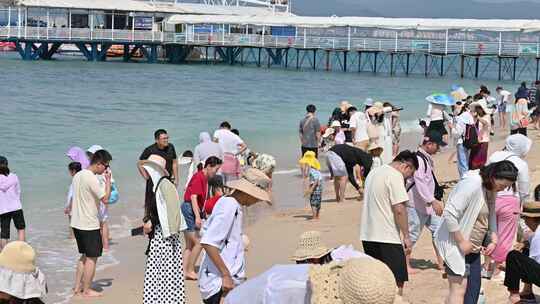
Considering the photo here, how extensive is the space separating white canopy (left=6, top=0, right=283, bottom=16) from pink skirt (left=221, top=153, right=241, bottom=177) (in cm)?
4619

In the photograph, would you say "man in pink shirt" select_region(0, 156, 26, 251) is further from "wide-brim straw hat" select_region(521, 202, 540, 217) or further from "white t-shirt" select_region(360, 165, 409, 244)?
"wide-brim straw hat" select_region(521, 202, 540, 217)

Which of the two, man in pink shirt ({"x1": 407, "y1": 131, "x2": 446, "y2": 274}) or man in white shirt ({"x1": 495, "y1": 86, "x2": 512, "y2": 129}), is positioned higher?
man in pink shirt ({"x1": 407, "y1": 131, "x2": 446, "y2": 274})

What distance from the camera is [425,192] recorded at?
7617 mm

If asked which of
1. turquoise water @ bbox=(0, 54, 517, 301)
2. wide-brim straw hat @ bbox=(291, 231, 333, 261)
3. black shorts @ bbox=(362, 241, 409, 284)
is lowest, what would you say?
turquoise water @ bbox=(0, 54, 517, 301)

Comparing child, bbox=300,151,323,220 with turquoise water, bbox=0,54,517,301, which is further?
turquoise water, bbox=0,54,517,301

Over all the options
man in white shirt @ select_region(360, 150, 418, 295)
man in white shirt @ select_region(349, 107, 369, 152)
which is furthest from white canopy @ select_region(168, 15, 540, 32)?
man in white shirt @ select_region(360, 150, 418, 295)

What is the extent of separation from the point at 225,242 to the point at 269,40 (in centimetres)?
5168

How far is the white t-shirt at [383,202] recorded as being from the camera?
612 cm

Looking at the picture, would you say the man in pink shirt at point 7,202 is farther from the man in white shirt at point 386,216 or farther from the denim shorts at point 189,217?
the man in white shirt at point 386,216

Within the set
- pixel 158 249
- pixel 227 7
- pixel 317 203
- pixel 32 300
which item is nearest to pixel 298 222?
pixel 317 203

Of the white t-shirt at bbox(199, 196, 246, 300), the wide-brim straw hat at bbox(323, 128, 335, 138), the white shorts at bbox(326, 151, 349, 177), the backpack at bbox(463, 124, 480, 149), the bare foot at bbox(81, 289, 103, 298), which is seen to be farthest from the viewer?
the wide-brim straw hat at bbox(323, 128, 335, 138)

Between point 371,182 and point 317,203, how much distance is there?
211 inches

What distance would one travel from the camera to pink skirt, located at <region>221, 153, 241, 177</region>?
11.6 metres

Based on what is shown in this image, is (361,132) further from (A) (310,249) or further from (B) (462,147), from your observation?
(A) (310,249)
